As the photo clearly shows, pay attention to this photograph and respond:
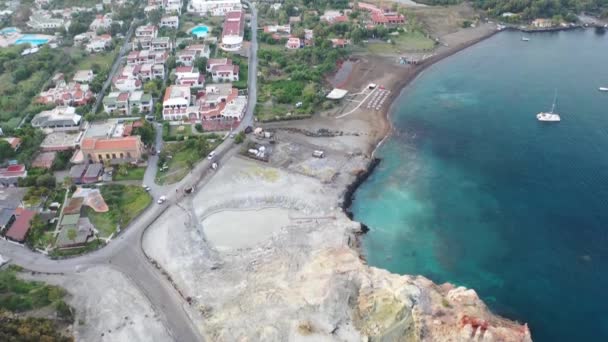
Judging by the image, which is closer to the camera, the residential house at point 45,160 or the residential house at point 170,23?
the residential house at point 45,160

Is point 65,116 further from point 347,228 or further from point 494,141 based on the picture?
point 494,141

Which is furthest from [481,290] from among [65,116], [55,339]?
[65,116]

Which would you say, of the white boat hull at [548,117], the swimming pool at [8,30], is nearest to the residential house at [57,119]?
the swimming pool at [8,30]

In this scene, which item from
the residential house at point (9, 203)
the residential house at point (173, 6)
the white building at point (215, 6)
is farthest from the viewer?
the white building at point (215, 6)

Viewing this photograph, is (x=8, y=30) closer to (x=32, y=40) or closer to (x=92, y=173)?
(x=32, y=40)

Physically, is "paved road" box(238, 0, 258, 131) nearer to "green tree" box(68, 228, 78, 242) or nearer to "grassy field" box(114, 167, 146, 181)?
"grassy field" box(114, 167, 146, 181)

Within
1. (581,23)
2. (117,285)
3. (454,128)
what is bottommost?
(117,285)

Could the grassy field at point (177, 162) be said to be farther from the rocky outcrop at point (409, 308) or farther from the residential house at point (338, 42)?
the residential house at point (338, 42)
